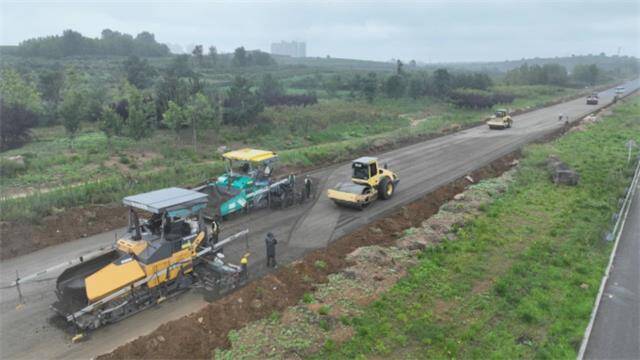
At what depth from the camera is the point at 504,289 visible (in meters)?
11.9

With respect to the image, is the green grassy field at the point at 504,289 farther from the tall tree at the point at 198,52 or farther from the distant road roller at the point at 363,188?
the tall tree at the point at 198,52

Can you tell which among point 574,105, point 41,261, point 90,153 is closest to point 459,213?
point 41,261

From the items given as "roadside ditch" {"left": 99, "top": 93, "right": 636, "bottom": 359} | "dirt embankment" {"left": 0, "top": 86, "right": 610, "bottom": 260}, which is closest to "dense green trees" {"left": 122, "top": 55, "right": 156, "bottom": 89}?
"dirt embankment" {"left": 0, "top": 86, "right": 610, "bottom": 260}

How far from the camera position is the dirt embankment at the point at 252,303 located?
9.37m

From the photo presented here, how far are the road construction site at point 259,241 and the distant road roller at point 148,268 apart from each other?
18.7 inches

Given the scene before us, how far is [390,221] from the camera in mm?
17219

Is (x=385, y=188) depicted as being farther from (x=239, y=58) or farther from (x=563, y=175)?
(x=239, y=58)

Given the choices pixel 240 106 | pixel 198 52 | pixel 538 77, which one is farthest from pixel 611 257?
pixel 198 52

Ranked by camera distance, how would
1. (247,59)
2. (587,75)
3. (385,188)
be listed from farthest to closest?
(247,59), (587,75), (385,188)

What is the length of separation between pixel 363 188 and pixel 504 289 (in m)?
8.02

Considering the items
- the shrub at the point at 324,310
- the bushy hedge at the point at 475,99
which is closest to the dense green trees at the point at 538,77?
the bushy hedge at the point at 475,99

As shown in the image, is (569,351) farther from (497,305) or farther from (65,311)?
(65,311)

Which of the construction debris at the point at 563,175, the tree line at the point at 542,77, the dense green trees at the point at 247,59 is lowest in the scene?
the construction debris at the point at 563,175

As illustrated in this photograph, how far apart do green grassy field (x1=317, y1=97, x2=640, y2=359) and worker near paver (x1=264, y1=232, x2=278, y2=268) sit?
3858 millimetres
